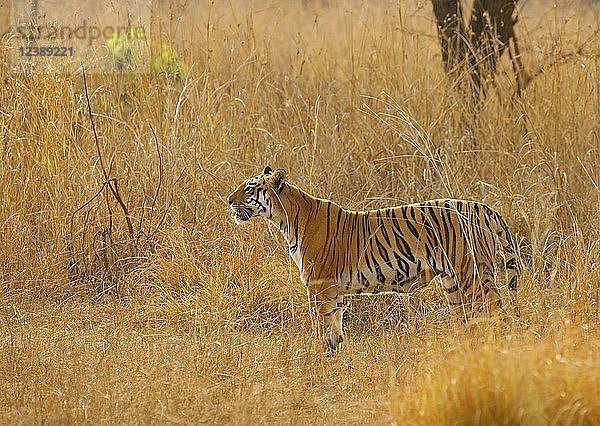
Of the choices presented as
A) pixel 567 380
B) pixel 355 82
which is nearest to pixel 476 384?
pixel 567 380

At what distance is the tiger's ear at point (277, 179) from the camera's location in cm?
541

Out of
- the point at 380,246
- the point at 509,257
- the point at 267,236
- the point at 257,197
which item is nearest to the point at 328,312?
the point at 380,246

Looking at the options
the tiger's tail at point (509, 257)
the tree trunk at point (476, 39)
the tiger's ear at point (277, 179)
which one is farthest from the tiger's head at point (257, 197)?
→ the tree trunk at point (476, 39)

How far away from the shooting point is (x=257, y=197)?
543 centimetres

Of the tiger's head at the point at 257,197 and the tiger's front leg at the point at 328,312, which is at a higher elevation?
the tiger's head at the point at 257,197

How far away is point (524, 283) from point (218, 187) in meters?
2.18

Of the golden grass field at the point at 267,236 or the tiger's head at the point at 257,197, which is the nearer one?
the golden grass field at the point at 267,236

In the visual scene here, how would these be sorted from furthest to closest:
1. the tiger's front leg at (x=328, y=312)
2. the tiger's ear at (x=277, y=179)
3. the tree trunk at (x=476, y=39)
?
the tree trunk at (x=476, y=39)
the tiger's ear at (x=277, y=179)
the tiger's front leg at (x=328, y=312)

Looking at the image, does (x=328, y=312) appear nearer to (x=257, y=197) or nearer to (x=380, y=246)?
(x=380, y=246)

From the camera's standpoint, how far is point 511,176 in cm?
701

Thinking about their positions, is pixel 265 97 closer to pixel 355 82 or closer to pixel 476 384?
pixel 355 82

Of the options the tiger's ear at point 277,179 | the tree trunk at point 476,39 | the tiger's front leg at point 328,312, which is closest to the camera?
the tiger's front leg at point 328,312

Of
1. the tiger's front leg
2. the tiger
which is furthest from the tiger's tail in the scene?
the tiger's front leg

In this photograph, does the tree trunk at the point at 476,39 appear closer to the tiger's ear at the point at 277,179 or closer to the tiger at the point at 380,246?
the tiger at the point at 380,246
